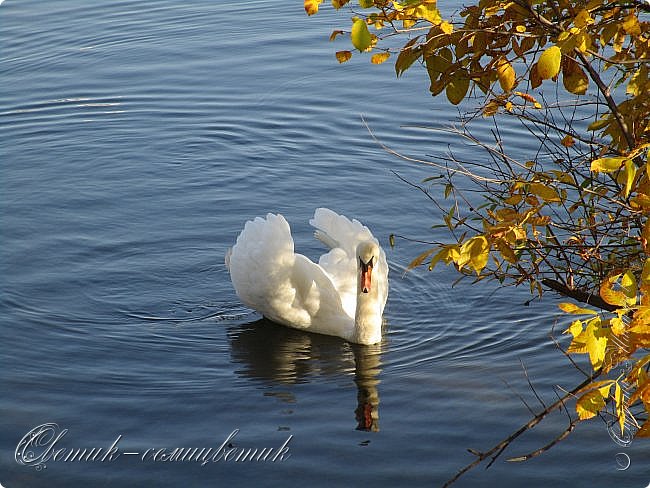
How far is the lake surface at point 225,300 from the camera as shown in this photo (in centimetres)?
703

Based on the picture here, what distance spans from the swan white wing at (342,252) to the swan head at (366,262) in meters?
0.55

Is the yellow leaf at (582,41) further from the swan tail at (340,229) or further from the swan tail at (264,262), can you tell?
the swan tail at (340,229)

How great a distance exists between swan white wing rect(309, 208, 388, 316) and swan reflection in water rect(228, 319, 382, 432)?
540mm

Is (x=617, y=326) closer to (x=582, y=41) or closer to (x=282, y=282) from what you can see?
(x=582, y=41)

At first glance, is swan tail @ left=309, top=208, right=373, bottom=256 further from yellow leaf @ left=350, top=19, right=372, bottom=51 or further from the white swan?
yellow leaf @ left=350, top=19, right=372, bottom=51

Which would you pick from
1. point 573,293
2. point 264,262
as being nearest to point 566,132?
point 573,293

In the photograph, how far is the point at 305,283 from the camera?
9031 mm

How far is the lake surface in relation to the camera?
703 cm

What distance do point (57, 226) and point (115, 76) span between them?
16.7 feet

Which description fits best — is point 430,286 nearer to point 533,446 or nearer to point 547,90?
point 533,446

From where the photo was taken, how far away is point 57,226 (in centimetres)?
1077

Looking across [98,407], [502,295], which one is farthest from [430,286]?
[98,407]

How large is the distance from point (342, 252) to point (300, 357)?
1.26 m

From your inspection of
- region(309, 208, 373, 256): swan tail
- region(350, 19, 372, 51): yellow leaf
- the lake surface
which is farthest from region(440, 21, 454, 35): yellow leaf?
region(309, 208, 373, 256): swan tail
